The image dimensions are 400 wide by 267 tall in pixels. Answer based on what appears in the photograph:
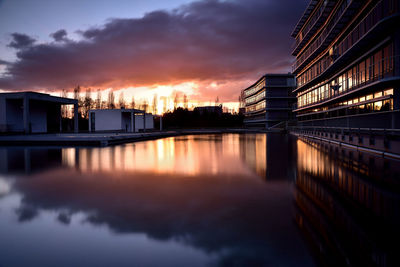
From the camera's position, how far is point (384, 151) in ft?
44.5

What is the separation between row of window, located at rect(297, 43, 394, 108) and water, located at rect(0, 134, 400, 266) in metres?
16.4

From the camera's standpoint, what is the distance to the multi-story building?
759 inches

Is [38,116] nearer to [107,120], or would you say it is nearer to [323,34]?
[107,120]

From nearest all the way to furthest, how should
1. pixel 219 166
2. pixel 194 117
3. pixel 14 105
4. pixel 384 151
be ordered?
pixel 219 166 → pixel 384 151 → pixel 14 105 → pixel 194 117

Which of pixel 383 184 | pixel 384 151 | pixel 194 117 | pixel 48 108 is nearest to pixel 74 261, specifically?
pixel 383 184

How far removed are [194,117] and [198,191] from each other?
90.9 meters

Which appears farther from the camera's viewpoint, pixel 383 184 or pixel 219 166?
pixel 219 166

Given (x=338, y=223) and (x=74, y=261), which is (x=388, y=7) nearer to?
(x=338, y=223)

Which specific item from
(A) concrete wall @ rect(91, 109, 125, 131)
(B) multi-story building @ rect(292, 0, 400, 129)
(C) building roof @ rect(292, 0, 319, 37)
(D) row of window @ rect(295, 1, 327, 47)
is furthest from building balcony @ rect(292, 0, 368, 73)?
(A) concrete wall @ rect(91, 109, 125, 131)

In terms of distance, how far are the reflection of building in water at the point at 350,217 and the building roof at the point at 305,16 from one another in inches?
1655

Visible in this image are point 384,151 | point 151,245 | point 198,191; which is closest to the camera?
point 151,245

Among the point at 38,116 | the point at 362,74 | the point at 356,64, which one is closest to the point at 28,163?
the point at 362,74

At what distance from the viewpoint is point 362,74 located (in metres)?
25.2

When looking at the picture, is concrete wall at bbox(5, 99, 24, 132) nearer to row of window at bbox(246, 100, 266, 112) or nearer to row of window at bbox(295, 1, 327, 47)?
row of window at bbox(295, 1, 327, 47)
